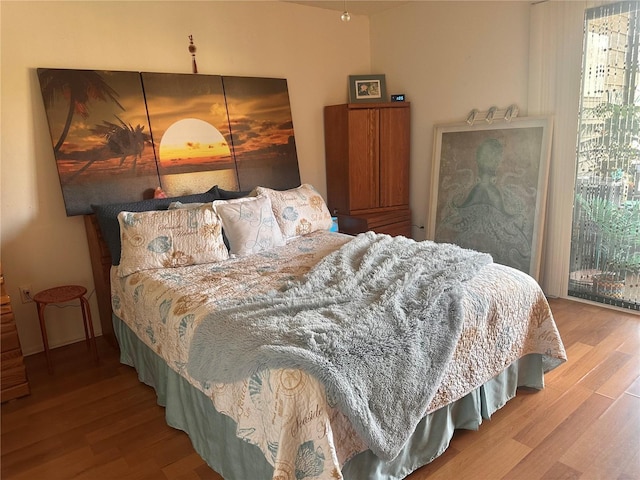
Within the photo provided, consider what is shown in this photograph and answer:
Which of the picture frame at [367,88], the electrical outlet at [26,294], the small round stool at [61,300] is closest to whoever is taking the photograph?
the small round stool at [61,300]

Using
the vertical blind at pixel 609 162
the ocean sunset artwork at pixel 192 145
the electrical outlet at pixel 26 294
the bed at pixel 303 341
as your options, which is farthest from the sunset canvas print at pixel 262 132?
the vertical blind at pixel 609 162

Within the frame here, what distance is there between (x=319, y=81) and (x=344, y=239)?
1735 millimetres

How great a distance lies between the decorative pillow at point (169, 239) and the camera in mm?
2547

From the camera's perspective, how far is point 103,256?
2900 millimetres

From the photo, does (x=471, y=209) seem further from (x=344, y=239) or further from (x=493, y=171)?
(x=344, y=239)

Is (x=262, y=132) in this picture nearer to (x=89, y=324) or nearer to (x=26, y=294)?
(x=89, y=324)

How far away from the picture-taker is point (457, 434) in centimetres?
201

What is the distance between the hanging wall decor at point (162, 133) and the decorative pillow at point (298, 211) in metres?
0.48

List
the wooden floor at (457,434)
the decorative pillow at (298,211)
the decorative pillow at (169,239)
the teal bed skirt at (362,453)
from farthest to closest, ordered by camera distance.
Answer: the decorative pillow at (298,211) → the decorative pillow at (169,239) → the wooden floor at (457,434) → the teal bed skirt at (362,453)

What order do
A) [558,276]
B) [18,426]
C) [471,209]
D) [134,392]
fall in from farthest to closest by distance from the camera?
[471,209] < [558,276] < [134,392] < [18,426]

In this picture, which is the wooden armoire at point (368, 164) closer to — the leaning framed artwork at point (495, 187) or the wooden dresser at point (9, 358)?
the leaning framed artwork at point (495, 187)

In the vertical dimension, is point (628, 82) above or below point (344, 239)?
above

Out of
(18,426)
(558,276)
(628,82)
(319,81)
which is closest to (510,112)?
(628,82)

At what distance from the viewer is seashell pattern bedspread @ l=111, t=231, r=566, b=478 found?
55.2 inches
